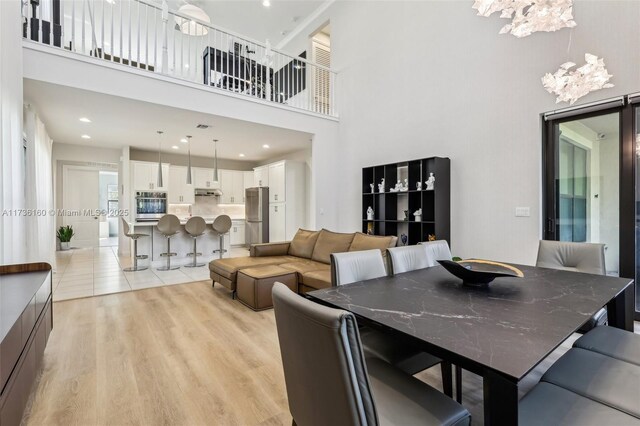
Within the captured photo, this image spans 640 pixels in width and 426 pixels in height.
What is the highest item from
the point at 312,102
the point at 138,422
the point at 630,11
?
the point at 312,102

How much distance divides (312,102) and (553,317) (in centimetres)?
634

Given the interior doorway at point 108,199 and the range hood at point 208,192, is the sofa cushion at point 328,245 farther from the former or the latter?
the interior doorway at point 108,199

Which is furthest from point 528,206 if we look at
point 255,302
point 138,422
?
point 138,422

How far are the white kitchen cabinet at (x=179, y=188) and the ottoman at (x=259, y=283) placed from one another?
17.3ft

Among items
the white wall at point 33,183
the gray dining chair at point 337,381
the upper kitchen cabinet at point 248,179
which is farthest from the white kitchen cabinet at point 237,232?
the gray dining chair at point 337,381

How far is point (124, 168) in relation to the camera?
7.38 m

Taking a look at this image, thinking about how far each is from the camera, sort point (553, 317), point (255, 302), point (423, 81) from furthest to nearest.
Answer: point (423, 81) → point (255, 302) → point (553, 317)

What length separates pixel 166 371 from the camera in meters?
2.25

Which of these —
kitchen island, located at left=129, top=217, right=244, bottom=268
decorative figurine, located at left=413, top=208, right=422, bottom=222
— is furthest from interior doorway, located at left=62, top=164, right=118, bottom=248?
decorative figurine, located at left=413, top=208, right=422, bottom=222

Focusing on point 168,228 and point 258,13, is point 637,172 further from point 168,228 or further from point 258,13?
point 258,13

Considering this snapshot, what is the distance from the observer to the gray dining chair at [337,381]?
2.72 feet

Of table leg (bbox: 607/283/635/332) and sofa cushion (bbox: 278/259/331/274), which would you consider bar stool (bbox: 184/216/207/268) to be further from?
table leg (bbox: 607/283/635/332)

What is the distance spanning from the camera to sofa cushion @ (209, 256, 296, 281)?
4.00m

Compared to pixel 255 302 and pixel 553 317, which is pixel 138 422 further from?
pixel 553 317
